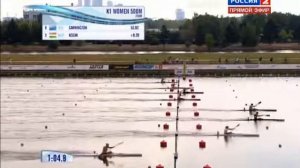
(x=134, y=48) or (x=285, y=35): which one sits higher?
(x=285, y=35)

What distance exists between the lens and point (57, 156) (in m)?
5.21

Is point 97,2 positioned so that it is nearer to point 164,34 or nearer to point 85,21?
point 85,21

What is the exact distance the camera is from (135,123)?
1264 cm

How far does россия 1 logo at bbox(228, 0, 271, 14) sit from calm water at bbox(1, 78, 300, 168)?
2.25 meters

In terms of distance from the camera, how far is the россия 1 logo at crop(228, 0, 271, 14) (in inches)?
220

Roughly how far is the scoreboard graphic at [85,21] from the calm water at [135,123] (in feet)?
2.33

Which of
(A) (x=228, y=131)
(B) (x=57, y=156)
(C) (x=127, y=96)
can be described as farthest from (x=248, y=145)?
(C) (x=127, y=96)

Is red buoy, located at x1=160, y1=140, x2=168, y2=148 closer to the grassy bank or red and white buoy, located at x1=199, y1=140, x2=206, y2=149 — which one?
red and white buoy, located at x1=199, y1=140, x2=206, y2=149

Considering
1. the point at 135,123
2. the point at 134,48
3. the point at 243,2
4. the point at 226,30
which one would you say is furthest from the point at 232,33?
the point at 243,2

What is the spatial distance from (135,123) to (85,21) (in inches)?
295

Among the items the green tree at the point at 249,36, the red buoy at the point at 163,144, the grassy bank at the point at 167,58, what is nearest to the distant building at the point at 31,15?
the red buoy at the point at 163,144

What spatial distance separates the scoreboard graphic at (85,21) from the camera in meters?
5.25

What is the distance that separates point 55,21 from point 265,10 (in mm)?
2021

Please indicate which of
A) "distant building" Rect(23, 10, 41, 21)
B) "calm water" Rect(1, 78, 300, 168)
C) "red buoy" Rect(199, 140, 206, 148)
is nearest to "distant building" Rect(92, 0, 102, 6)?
"distant building" Rect(23, 10, 41, 21)
